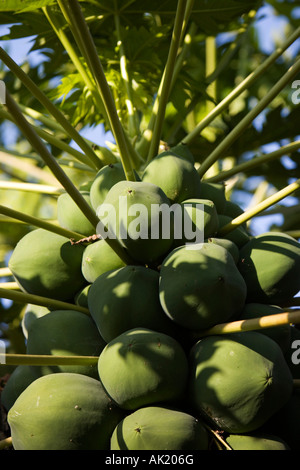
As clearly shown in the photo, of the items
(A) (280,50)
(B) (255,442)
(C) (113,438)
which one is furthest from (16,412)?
(A) (280,50)

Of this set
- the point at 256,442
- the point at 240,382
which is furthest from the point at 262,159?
the point at 256,442

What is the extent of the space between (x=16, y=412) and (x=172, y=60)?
4.98ft

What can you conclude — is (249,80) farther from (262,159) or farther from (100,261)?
(100,261)

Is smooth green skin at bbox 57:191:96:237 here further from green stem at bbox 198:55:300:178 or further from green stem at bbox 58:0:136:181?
green stem at bbox 198:55:300:178

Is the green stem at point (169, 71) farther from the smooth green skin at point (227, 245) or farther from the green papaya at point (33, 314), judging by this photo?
the green papaya at point (33, 314)

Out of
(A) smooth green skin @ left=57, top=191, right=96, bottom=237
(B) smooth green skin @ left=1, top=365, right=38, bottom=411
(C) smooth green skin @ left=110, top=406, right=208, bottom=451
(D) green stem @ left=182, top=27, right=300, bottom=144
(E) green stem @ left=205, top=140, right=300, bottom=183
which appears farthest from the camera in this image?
(D) green stem @ left=182, top=27, right=300, bottom=144

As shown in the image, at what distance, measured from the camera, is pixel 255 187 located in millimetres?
4469

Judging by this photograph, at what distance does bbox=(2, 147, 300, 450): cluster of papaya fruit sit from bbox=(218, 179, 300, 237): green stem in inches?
2.1

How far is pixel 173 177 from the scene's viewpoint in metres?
2.23

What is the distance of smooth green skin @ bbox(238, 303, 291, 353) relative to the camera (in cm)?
196

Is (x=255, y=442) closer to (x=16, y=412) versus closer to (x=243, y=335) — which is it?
(x=243, y=335)

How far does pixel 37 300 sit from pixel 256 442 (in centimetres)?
91

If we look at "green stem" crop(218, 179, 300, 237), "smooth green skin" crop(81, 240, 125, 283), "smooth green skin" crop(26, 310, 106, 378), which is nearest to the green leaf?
"smooth green skin" crop(81, 240, 125, 283)
